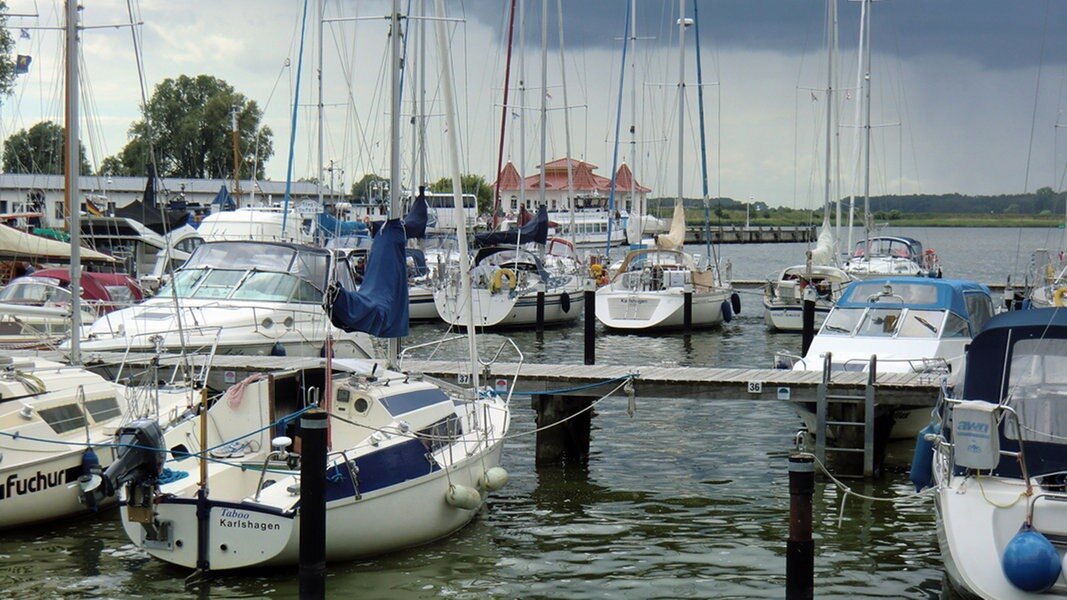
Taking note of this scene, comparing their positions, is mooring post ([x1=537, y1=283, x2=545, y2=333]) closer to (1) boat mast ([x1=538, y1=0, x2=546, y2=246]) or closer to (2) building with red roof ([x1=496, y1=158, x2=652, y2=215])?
(1) boat mast ([x1=538, y1=0, x2=546, y2=246])

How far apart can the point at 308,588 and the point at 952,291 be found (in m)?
14.4

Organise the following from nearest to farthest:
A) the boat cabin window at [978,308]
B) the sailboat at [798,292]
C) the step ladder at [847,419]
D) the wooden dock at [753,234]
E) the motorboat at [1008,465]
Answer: the motorboat at [1008,465]
the step ladder at [847,419]
the boat cabin window at [978,308]
the sailboat at [798,292]
the wooden dock at [753,234]

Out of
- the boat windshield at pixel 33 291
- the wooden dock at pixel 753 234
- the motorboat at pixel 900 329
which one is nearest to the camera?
the motorboat at pixel 900 329

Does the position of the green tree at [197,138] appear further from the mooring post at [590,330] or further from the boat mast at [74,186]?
the boat mast at [74,186]

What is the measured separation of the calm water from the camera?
1280 cm

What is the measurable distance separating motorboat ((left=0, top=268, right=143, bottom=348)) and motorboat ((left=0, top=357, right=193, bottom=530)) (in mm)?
4965

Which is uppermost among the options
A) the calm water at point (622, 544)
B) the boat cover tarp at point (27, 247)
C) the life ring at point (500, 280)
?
the boat cover tarp at point (27, 247)

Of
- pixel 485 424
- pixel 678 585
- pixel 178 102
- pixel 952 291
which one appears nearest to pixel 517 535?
pixel 485 424

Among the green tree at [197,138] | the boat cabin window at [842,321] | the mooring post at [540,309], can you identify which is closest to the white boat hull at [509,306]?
the mooring post at [540,309]

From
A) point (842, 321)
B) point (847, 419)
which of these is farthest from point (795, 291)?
point (847, 419)

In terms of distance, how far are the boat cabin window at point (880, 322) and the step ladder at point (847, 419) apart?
10.9 feet

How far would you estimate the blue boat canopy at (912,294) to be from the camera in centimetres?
2145

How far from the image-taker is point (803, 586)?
1066 cm

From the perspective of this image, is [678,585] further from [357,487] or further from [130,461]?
[130,461]
